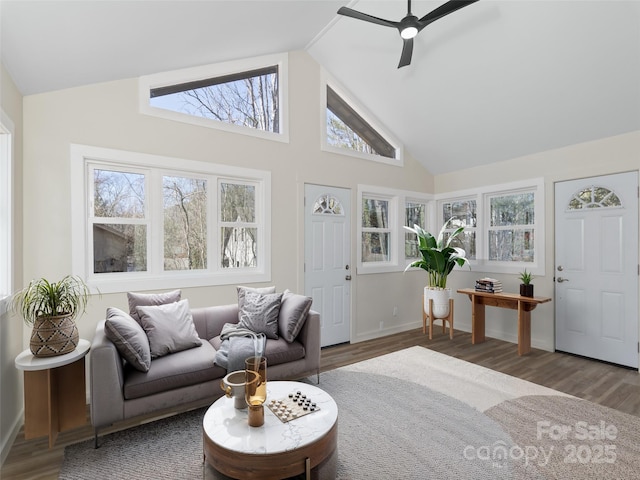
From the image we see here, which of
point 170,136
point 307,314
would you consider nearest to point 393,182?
point 307,314

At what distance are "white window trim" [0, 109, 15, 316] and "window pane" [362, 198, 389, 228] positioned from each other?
3749 millimetres

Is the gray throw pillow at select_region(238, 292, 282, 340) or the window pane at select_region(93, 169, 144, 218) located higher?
the window pane at select_region(93, 169, 144, 218)

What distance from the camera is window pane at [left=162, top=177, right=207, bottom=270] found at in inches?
131

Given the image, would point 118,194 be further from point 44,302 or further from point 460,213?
point 460,213

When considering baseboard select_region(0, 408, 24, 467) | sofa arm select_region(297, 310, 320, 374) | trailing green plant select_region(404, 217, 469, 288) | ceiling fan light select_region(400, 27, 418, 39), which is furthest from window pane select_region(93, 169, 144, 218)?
trailing green plant select_region(404, 217, 469, 288)

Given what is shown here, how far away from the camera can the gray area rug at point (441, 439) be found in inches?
76.4

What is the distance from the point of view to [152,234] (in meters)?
3.22

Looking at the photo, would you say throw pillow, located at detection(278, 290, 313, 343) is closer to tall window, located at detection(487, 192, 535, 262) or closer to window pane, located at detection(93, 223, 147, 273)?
window pane, located at detection(93, 223, 147, 273)

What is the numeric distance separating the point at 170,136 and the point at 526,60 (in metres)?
3.65

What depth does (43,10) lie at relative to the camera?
1884mm

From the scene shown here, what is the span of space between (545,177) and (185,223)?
444 cm

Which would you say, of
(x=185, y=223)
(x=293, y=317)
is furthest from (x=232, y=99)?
(x=293, y=317)

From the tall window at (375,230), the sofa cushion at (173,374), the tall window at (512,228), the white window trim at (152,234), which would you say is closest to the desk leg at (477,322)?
the tall window at (512,228)

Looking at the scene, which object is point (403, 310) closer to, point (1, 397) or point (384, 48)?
point (384, 48)
